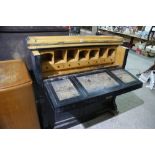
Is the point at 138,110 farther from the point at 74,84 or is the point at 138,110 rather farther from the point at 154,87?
the point at 74,84

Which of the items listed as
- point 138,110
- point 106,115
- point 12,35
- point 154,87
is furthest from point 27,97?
point 154,87

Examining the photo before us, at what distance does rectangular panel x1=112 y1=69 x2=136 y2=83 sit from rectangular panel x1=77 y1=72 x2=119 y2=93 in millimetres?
104

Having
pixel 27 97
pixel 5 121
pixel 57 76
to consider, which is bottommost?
pixel 5 121

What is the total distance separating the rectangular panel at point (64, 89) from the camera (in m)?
1.13

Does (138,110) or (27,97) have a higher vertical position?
(27,97)

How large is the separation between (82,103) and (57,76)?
0.37m

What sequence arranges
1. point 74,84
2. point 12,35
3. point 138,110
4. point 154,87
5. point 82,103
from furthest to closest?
point 154,87 < point 138,110 < point 12,35 < point 74,84 < point 82,103

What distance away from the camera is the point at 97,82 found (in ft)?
4.39

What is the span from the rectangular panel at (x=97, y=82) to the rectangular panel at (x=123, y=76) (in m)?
0.10

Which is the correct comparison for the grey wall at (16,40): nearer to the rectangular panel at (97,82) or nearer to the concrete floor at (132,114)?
the rectangular panel at (97,82)

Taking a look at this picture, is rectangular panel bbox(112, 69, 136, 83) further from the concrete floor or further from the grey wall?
the grey wall

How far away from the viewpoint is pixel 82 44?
1329 mm

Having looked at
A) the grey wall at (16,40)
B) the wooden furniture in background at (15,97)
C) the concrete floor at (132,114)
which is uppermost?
the grey wall at (16,40)

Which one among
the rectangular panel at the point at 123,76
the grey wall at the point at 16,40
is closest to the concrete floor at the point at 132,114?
the rectangular panel at the point at 123,76
